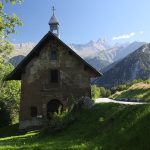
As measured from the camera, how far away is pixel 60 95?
1639 inches

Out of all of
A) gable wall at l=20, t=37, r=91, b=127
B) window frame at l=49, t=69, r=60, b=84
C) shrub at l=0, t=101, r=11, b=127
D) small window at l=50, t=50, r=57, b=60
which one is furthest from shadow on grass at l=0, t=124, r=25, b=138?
small window at l=50, t=50, r=57, b=60

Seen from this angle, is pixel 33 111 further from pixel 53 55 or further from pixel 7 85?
pixel 7 85

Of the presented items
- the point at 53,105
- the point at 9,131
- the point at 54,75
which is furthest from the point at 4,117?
the point at 54,75

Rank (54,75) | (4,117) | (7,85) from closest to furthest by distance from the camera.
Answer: (54,75), (4,117), (7,85)

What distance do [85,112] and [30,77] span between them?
15264mm

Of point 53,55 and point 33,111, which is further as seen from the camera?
point 53,55

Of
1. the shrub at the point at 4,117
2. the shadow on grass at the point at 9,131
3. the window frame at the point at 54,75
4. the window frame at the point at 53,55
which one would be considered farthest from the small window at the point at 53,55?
the shrub at the point at 4,117

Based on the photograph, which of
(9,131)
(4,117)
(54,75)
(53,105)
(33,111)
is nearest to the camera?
(33,111)

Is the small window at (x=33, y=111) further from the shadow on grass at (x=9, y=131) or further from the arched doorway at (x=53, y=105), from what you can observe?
the shadow on grass at (x=9, y=131)

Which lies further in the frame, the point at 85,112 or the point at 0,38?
the point at 0,38

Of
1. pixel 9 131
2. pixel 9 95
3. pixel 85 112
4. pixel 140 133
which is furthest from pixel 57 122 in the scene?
pixel 9 95

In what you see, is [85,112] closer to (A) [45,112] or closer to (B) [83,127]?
(B) [83,127]

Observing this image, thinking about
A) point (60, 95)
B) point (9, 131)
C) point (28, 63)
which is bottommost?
point (9, 131)

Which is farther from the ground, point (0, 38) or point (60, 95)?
point (0, 38)
